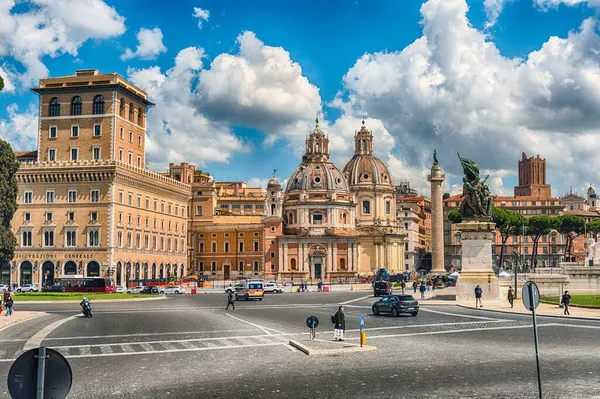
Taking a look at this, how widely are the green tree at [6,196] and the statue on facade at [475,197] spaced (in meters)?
42.8

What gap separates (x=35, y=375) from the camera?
7.50 meters

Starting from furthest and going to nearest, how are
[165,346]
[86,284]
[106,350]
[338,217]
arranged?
[338,217]
[86,284]
[165,346]
[106,350]

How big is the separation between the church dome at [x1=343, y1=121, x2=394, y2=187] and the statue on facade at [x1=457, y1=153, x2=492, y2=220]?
92.1m

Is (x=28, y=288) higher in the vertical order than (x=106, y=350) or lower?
higher

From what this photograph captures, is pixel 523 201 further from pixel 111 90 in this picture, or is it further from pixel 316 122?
pixel 111 90

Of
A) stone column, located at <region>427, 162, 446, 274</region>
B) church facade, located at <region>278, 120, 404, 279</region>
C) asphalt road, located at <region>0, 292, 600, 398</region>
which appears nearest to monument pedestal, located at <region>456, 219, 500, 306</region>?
asphalt road, located at <region>0, 292, 600, 398</region>

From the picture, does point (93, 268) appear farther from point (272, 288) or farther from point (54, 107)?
point (54, 107)

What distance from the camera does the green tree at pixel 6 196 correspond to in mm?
67688

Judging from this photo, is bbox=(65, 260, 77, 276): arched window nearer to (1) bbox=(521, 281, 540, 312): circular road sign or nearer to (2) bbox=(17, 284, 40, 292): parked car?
(2) bbox=(17, 284, 40, 292): parked car

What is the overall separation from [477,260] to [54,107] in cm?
6499

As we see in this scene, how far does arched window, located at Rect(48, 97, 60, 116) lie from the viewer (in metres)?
92.9

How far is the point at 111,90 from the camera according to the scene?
298 ft

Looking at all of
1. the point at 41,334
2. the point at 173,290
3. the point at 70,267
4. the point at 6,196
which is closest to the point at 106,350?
the point at 41,334

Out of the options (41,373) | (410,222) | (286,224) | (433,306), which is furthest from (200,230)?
(41,373)
